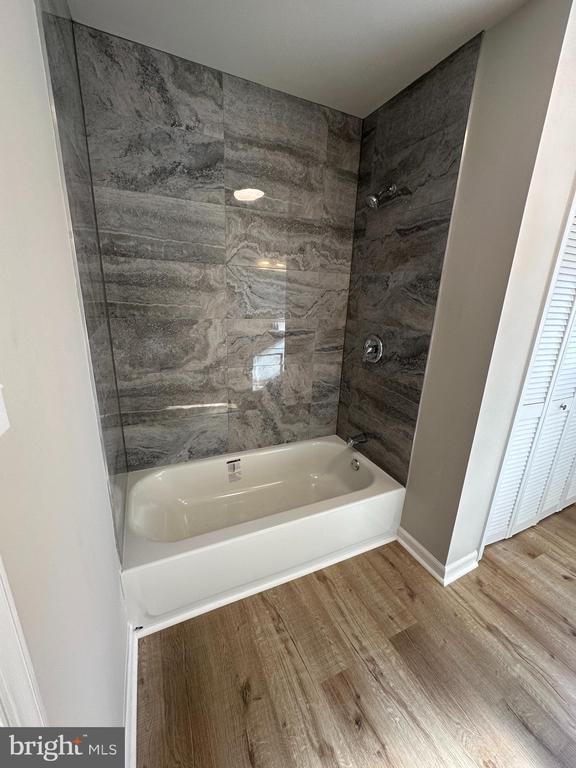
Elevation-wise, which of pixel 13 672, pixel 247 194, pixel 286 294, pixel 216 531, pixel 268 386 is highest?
pixel 247 194

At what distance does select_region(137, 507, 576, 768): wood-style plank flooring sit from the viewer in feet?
3.41

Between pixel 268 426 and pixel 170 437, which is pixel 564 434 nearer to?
pixel 268 426

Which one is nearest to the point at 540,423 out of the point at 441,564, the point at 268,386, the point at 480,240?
the point at 441,564

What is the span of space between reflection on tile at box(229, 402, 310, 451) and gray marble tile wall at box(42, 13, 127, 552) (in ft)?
2.71

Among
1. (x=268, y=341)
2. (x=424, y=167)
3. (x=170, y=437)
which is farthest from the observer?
(x=268, y=341)

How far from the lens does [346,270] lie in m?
2.23

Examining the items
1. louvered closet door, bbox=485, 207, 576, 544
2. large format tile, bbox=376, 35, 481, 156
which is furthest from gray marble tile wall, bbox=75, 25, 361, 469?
louvered closet door, bbox=485, 207, 576, 544

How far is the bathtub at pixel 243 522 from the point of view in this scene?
1369 millimetres

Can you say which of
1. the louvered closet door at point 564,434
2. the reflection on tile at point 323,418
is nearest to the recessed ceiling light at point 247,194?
the reflection on tile at point 323,418

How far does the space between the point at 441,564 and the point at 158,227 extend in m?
2.42

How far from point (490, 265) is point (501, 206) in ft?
0.76

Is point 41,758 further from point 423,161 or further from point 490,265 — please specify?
point 423,161

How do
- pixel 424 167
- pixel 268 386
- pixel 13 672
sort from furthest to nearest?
1. pixel 268 386
2. pixel 424 167
3. pixel 13 672

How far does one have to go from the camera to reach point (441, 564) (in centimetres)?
165
